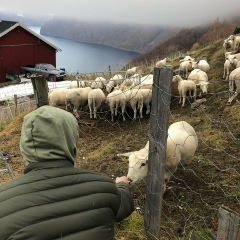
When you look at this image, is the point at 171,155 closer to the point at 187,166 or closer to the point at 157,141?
the point at 187,166

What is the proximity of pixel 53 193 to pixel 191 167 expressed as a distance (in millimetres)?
3973

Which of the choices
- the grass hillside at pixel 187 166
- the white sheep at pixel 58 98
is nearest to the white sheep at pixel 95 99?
the grass hillside at pixel 187 166

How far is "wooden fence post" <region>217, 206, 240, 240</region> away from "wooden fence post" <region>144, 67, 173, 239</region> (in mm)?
842

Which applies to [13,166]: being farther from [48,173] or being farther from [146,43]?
[146,43]

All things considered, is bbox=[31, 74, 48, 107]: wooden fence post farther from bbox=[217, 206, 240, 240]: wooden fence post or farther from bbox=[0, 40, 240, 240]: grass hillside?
bbox=[217, 206, 240, 240]: wooden fence post

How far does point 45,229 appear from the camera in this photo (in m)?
1.74

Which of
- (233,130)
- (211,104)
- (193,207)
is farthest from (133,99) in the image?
(193,207)

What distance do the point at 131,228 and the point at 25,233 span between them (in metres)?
2.23

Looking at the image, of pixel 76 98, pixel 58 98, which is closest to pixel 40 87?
pixel 76 98

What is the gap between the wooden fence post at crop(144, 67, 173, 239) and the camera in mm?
2699

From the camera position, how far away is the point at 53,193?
1833 millimetres

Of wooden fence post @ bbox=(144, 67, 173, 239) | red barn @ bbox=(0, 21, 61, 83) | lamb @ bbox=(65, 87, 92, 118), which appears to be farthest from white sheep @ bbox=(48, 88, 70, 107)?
red barn @ bbox=(0, 21, 61, 83)

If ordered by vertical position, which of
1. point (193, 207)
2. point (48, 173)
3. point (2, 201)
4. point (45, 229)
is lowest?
point (193, 207)

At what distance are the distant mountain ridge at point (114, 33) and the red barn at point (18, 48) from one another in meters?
87.0
